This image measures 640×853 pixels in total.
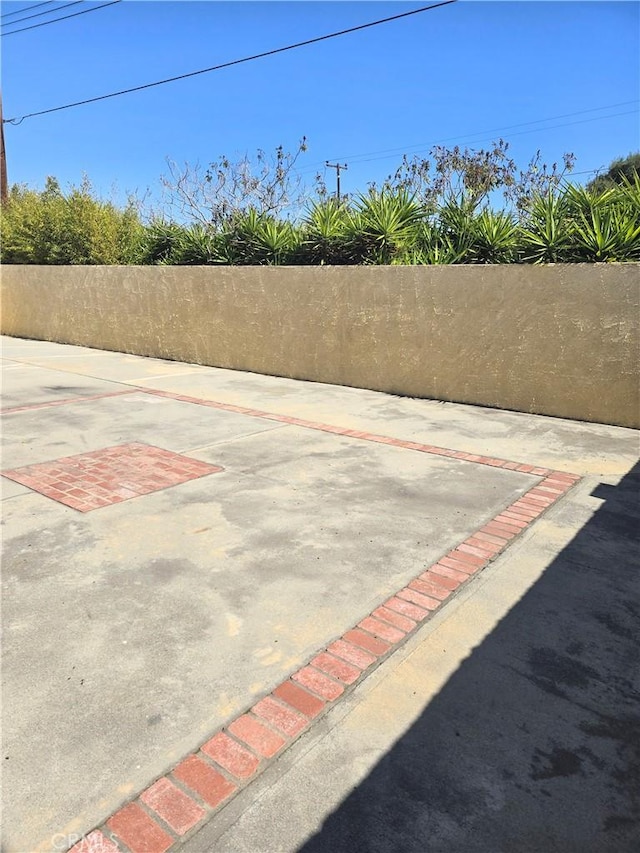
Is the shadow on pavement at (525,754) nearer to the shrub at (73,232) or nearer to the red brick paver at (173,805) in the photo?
the red brick paver at (173,805)

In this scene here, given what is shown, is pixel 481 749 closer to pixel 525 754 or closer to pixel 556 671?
pixel 525 754

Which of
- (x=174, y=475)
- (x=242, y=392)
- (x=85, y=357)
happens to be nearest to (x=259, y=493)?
(x=174, y=475)

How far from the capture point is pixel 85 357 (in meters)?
12.7

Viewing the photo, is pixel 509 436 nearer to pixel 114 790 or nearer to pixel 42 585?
A: pixel 42 585

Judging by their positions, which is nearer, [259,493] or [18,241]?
[259,493]

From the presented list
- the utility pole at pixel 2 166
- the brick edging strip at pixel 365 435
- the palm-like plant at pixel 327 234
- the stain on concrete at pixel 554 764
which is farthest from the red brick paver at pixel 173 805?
the utility pole at pixel 2 166

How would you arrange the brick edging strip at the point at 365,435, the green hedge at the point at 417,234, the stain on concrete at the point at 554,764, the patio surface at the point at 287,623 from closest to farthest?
the patio surface at the point at 287,623 → the stain on concrete at the point at 554,764 → the brick edging strip at the point at 365,435 → the green hedge at the point at 417,234

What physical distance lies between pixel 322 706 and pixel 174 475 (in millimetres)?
3131

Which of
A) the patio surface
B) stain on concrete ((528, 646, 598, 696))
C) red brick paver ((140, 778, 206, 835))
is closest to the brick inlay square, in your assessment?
the patio surface

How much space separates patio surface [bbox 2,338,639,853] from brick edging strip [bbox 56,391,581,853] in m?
0.01

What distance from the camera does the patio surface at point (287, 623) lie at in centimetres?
196

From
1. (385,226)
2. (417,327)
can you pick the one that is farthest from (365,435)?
(385,226)

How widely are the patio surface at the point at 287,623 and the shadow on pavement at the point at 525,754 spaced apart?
0.03 feet

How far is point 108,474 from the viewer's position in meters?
5.19
